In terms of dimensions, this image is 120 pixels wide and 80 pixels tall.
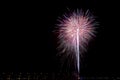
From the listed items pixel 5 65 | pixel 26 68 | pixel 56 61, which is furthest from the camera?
pixel 56 61

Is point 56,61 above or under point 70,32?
under

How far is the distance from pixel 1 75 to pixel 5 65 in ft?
22.2

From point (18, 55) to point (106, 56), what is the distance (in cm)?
1326

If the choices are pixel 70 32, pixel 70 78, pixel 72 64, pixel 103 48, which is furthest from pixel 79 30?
pixel 103 48

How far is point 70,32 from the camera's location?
23453mm

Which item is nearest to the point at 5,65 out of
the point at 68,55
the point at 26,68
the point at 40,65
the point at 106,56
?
the point at 26,68

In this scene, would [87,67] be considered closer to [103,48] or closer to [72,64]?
[72,64]

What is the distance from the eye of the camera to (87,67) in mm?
29922

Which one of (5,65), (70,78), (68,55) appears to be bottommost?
(70,78)

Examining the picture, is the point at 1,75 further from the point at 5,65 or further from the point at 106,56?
the point at 106,56

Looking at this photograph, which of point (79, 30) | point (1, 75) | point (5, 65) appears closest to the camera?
point (1, 75)

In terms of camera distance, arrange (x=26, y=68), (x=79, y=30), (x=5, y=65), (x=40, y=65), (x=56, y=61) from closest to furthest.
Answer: (x=79, y=30) → (x=5, y=65) → (x=26, y=68) → (x=40, y=65) → (x=56, y=61)

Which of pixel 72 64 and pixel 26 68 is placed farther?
pixel 72 64

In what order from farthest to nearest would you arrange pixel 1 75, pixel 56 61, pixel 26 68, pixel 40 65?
pixel 56 61 → pixel 40 65 → pixel 26 68 → pixel 1 75
